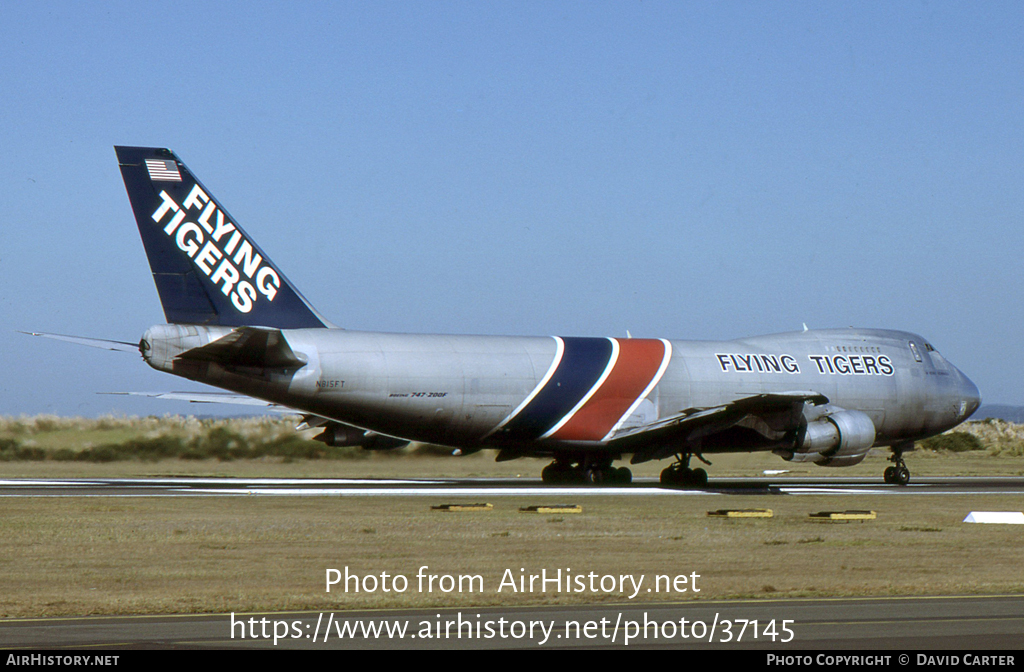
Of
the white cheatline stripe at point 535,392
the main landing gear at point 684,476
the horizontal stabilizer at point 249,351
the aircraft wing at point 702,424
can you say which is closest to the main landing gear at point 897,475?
the aircraft wing at point 702,424

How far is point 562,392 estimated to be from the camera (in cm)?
3634

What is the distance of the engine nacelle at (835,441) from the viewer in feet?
117

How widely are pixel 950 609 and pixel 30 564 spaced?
1176cm

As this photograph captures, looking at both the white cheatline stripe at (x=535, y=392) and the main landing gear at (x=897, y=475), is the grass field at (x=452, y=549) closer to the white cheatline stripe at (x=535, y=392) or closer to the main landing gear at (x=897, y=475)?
the white cheatline stripe at (x=535, y=392)

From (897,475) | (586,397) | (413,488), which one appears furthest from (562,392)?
(897,475)

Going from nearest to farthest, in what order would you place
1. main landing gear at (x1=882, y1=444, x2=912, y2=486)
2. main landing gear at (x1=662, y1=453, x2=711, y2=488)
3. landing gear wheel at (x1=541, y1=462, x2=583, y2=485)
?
main landing gear at (x1=662, y1=453, x2=711, y2=488), landing gear wheel at (x1=541, y1=462, x2=583, y2=485), main landing gear at (x1=882, y1=444, x2=912, y2=486)

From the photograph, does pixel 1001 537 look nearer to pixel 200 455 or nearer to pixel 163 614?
pixel 163 614

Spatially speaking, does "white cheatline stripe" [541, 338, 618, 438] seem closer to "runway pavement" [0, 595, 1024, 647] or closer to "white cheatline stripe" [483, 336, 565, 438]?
"white cheatline stripe" [483, 336, 565, 438]

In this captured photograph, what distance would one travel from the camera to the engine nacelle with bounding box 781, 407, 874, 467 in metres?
35.8

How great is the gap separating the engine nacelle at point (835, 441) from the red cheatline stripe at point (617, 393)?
15.6 feet

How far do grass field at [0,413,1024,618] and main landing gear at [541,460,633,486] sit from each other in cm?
727

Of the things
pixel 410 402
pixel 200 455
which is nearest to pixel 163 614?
pixel 410 402

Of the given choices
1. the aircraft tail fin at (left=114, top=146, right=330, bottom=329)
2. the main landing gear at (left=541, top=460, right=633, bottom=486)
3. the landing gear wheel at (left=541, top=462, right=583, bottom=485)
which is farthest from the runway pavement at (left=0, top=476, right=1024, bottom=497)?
the aircraft tail fin at (left=114, top=146, right=330, bottom=329)
